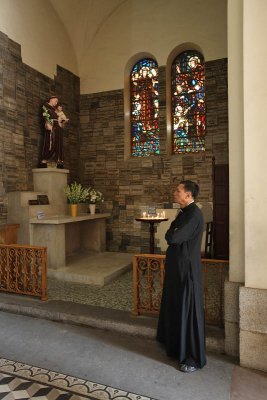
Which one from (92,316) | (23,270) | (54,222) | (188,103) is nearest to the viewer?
(92,316)

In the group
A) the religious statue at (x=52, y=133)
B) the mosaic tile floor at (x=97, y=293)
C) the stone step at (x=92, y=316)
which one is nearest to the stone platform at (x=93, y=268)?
the mosaic tile floor at (x=97, y=293)

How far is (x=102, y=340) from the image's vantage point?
10.9ft

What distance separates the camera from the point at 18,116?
646cm

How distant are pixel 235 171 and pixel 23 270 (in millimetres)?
3060

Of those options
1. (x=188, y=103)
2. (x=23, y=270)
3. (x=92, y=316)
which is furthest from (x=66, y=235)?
(x=188, y=103)

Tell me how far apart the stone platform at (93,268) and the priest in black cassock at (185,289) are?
2.58m

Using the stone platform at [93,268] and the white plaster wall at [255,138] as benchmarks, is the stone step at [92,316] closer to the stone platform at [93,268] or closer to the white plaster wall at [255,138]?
the white plaster wall at [255,138]

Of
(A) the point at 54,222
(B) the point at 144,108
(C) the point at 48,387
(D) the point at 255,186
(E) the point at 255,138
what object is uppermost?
(B) the point at 144,108

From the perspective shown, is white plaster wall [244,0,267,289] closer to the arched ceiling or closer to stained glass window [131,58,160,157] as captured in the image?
stained glass window [131,58,160,157]

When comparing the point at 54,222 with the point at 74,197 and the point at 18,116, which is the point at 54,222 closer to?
the point at 74,197

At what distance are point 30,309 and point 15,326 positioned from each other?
0.33 m

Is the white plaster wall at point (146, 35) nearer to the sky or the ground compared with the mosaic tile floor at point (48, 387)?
nearer to the sky

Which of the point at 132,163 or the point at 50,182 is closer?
the point at 50,182

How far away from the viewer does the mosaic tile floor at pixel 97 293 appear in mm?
4297
